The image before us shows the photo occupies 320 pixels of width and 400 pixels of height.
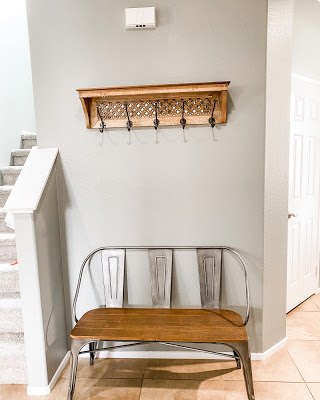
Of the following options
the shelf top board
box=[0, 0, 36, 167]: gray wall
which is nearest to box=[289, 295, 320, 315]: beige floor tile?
the shelf top board

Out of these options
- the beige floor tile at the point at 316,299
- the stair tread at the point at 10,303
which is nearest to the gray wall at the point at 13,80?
the stair tread at the point at 10,303

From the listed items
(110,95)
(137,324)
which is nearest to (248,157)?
(110,95)

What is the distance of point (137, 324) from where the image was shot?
200cm

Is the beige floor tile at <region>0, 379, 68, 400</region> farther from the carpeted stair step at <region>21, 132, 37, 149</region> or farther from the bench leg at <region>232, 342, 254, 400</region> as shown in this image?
the carpeted stair step at <region>21, 132, 37, 149</region>

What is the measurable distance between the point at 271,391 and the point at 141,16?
2.45 metres

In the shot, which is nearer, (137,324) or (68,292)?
(137,324)

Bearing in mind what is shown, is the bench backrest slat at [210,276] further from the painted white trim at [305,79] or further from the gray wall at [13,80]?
the gray wall at [13,80]

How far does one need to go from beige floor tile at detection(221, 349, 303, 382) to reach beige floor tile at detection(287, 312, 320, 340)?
34cm

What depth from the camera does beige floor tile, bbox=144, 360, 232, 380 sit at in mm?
2193

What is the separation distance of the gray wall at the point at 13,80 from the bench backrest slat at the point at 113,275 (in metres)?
1.81

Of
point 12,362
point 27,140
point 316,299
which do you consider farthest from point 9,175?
point 316,299

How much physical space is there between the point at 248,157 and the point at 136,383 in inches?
64.3

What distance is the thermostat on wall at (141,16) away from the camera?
6.83 feet

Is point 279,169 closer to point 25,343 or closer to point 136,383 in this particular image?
point 136,383
